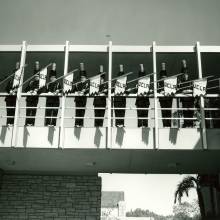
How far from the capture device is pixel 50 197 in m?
10.2

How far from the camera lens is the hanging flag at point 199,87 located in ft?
26.3

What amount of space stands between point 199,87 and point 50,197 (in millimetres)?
5202

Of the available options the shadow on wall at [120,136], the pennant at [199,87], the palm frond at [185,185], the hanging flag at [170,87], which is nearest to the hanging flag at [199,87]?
the pennant at [199,87]

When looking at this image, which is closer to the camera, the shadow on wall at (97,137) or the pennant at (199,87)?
the shadow on wall at (97,137)

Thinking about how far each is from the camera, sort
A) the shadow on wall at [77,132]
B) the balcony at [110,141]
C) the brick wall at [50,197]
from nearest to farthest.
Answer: the balcony at [110,141] → the shadow on wall at [77,132] → the brick wall at [50,197]

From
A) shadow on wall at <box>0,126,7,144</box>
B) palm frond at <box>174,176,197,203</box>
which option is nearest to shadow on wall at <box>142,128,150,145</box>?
shadow on wall at <box>0,126,7,144</box>

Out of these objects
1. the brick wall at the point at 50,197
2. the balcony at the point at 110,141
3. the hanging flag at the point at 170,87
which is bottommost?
the brick wall at the point at 50,197

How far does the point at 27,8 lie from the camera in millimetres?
10023

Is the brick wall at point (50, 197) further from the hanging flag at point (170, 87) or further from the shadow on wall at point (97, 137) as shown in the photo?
the hanging flag at point (170, 87)

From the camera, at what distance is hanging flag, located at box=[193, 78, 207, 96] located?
803cm

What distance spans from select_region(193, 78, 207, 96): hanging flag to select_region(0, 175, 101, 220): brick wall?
409 cm

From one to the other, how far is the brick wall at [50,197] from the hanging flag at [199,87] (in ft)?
13.4

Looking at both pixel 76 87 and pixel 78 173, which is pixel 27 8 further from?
pixel 78 173

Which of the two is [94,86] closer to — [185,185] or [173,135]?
[173,135]
